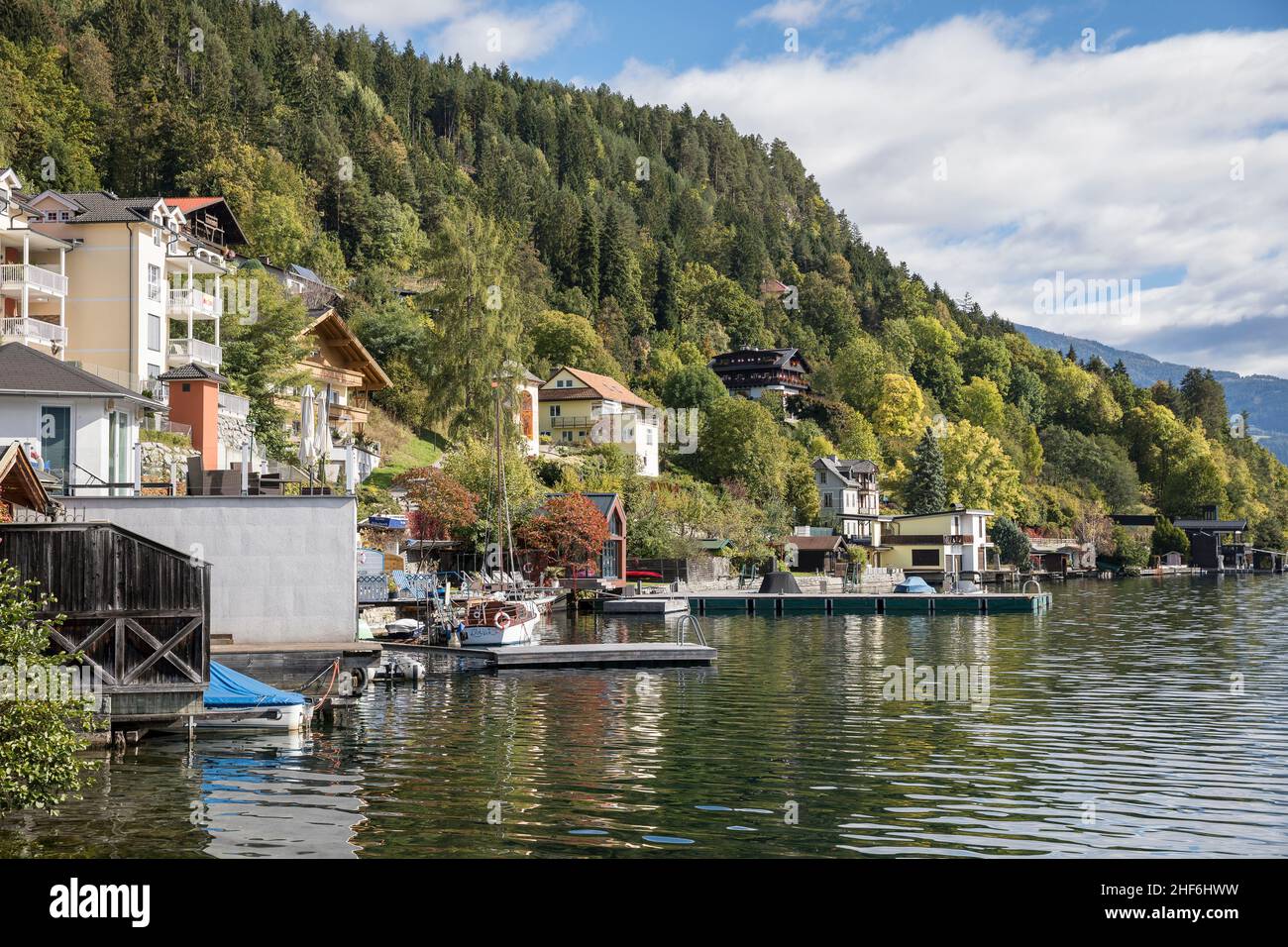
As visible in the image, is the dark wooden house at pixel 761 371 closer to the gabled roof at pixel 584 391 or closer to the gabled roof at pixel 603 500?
the gabled roof at pixel 584 391

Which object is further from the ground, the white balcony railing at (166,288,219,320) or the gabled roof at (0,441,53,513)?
the white balcony railing at (166,288,219,320)

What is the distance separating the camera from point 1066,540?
150 metres

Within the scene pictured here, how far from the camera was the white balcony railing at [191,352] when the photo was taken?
195ft

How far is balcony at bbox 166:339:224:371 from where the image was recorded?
59406mm

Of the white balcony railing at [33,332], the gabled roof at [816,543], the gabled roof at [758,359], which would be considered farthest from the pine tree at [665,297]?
the white balcony railing at [33,332]

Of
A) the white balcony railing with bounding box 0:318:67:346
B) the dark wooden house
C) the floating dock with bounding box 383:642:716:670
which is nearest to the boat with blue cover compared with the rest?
the floating dock with bounding box 383:642:716:670

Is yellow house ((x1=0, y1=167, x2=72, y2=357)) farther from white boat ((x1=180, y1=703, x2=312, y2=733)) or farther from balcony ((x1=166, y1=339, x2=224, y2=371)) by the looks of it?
white boat ((x1=180, y1=703, x2=312, y2=733))

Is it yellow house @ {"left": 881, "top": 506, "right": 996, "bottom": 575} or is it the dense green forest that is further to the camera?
yellow house @ {"left": 881, "top": 506, "right": 996, "bottom": 575}

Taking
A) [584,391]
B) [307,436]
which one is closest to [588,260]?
[584,391]

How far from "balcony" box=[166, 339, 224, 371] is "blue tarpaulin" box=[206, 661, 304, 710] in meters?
36.7

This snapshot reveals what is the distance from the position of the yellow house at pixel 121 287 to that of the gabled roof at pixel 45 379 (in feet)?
64.2

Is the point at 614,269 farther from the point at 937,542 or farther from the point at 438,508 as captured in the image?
the point at 438,508
